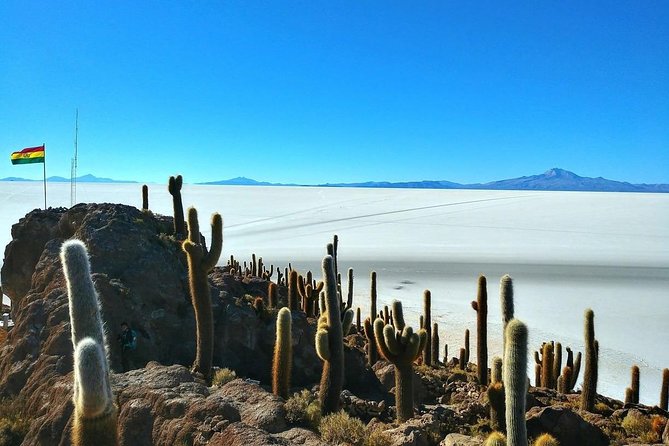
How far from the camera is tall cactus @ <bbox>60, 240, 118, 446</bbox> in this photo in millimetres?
3672

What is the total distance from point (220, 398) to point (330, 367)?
6.86ft

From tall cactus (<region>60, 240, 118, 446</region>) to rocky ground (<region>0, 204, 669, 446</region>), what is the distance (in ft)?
6.54

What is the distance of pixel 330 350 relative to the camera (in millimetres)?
8188

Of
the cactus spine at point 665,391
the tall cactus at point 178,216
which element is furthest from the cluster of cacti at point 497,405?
the tall cactus at point 178,216

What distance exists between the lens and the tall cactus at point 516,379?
166 inches

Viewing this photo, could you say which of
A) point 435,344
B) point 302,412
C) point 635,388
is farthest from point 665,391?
point 302,412

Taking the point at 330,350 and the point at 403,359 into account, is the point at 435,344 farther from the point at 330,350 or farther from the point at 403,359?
the point at 330,350

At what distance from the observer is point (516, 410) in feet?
14.0

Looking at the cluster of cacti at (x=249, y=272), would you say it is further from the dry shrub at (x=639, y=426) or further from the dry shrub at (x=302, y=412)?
the dry shrub at (x=639, y=426)

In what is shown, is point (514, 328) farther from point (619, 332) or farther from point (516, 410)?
point (619, 332)

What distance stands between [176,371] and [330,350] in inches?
95.0

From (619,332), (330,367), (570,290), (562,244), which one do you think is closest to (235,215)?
(562,244)

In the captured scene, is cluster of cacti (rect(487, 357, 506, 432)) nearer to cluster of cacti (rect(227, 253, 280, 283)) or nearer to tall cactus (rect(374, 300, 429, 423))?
tall cactus (rect(374, 300, 429, 423))

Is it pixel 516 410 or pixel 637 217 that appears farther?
pixel 637 217
